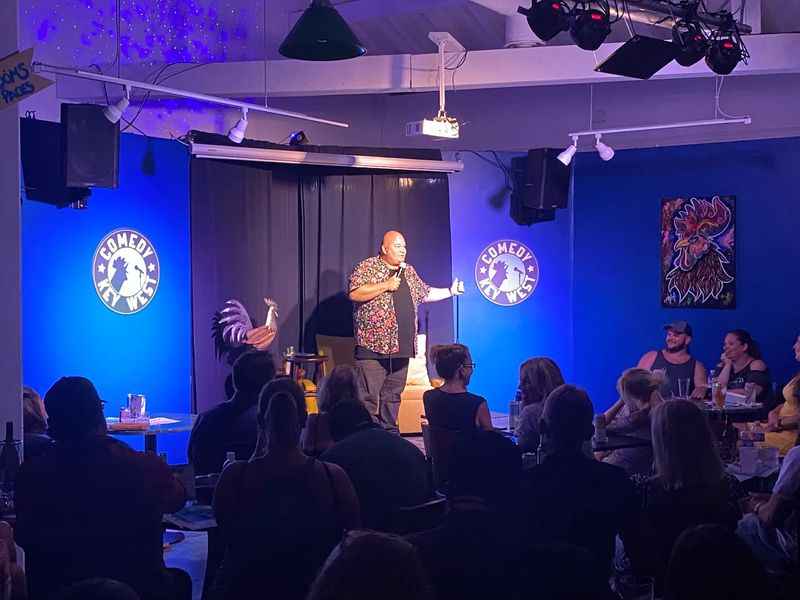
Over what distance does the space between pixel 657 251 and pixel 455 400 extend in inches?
199

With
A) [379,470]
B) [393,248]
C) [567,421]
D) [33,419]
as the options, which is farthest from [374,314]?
[567,421]

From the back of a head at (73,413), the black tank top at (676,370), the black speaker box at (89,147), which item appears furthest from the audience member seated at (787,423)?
the black speaker box at (89,147)

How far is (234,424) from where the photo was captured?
15.0ft

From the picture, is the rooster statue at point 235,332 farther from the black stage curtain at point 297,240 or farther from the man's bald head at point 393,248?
the man's bald head at point 393,248

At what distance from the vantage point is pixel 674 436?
11.3ft

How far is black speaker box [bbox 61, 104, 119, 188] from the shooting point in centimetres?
700

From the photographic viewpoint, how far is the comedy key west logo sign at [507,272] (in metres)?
10.1

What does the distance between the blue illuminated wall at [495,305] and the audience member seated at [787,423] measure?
4.03m

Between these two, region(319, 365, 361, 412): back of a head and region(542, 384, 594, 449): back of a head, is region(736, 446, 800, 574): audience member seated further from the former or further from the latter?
region(319, 365, 361, 412): back of a head

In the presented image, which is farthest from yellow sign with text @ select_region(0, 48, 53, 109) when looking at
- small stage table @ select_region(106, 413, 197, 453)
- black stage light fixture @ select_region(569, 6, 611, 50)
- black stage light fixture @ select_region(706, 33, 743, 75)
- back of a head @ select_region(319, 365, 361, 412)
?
black stage light fixture @ select_region(706, 33, 743, 75)

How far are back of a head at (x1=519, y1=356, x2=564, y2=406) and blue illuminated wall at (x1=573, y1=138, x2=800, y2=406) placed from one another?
4.19m

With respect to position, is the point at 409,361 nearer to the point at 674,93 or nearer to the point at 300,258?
the point at 300,258

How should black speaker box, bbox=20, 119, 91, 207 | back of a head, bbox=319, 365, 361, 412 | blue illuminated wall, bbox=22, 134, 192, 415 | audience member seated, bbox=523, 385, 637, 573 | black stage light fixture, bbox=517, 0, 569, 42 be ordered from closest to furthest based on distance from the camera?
1. audience member seated, bbox=523, 385, 637, 573
2. back of a head, bbox=319, 365, 361, 412
3. black stage light fixture, bbox=517, 0, 569, 42
4. black speaker box, bbox=20, 119, 91, 207
5. blue illuminated wall, bbox=22, 134, 192, 415

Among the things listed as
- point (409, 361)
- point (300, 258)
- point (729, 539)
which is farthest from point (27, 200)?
point (729, 539)
